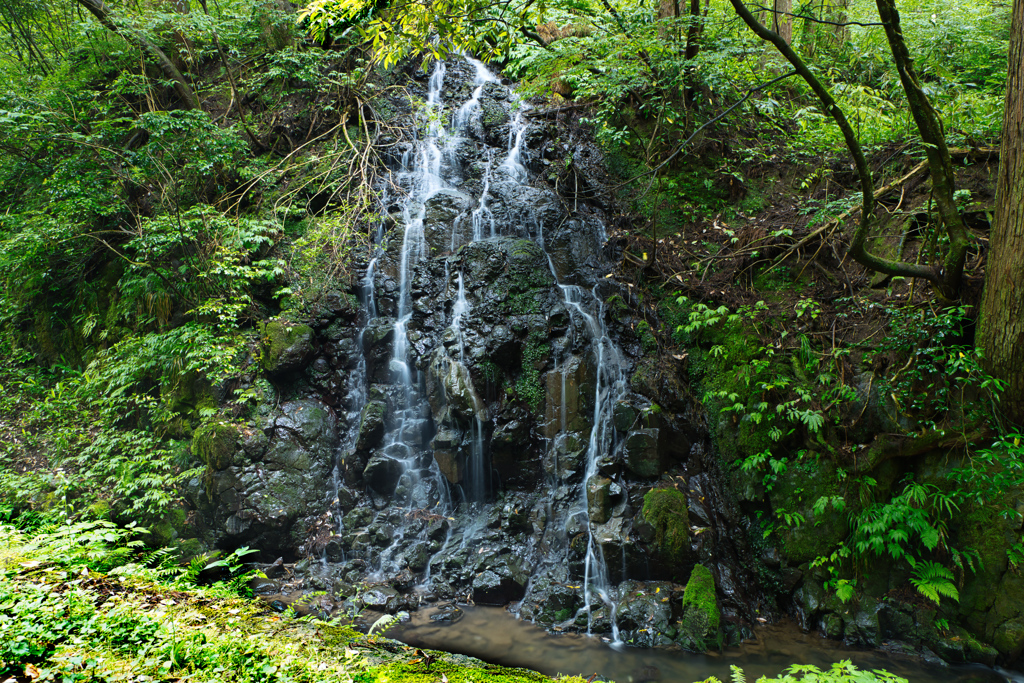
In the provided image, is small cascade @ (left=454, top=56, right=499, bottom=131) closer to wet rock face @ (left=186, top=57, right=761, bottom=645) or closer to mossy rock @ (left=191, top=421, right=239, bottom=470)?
wet rock face @ (left=186, top=57, right=761, bottom=645)

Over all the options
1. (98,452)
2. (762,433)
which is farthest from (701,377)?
(98,452)

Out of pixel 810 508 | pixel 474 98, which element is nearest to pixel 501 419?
pixel 810 508

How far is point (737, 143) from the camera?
345 inches

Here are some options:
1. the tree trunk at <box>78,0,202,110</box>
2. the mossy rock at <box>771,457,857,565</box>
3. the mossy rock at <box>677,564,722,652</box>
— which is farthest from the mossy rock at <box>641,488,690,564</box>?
the tree trunk at <box>78,0,202,110</box>

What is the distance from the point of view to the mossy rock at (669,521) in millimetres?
5723

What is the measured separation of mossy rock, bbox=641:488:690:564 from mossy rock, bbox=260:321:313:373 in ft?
18.6

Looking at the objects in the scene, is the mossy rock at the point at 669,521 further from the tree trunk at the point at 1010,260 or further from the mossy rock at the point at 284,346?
the mossy rock at the point at 284,346

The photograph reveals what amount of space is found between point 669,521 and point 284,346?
6.22m

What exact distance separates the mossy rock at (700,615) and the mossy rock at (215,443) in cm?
633

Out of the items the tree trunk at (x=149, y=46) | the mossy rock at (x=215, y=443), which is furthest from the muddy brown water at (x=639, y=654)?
the tree trunk at (x=149, y=46)

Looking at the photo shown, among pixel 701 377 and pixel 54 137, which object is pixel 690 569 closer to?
pixel 701 377

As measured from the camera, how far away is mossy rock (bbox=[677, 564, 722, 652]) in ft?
16.6

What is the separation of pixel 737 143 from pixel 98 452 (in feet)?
38.4

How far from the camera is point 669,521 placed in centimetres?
580
